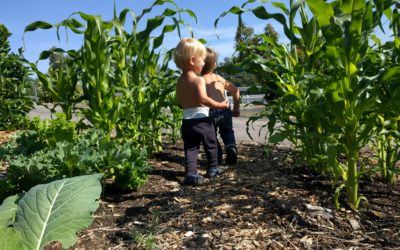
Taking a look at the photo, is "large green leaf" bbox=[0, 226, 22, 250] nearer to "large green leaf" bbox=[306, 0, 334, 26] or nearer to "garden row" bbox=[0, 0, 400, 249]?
"garden row" bbox=[0, 0, 400, 249]

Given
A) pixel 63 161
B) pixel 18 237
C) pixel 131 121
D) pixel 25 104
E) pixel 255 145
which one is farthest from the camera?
pixel 25 104

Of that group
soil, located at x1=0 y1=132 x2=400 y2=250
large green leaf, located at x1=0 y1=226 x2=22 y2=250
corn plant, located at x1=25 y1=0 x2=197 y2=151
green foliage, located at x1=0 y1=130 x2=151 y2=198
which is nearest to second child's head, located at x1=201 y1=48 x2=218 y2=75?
corn plant, located at x1=25 y1=0 x2=197 y2=151

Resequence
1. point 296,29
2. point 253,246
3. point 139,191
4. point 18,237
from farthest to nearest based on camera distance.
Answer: point 139,191 < point 296,29 < point 253,246 < point 18,237

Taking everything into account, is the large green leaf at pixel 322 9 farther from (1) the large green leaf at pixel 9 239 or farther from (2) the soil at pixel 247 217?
(1) the large green leaf at pixel 9 239

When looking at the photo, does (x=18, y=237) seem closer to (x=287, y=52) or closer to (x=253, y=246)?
(x=253, y=246)

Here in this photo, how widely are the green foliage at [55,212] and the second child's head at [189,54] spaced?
2.55 meters

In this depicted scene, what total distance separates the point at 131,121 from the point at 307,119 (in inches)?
79.7

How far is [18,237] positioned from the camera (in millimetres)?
925

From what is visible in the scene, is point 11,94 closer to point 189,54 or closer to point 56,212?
point 189,54

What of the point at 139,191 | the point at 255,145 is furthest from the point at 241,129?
the point at 139,191

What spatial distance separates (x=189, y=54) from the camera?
3727 mm

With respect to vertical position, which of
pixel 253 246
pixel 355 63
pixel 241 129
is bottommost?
pixel 253 246

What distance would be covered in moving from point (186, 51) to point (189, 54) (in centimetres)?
4

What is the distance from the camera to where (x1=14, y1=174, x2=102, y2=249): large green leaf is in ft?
3.76
